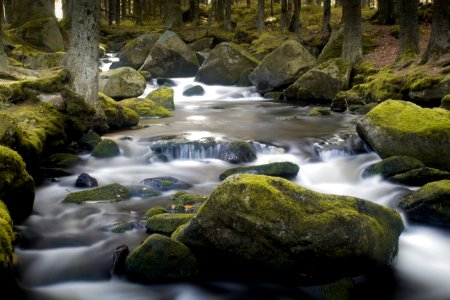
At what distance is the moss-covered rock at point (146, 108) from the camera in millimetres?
17531

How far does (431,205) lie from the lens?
7.54m

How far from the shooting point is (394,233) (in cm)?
630

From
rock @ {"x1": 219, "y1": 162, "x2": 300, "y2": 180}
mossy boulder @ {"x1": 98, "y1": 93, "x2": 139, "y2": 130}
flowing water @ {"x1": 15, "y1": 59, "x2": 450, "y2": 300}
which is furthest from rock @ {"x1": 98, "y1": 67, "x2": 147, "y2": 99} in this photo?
rock @ {"x1": 219, "y1": 162, "x2": 300, "y2": 180}

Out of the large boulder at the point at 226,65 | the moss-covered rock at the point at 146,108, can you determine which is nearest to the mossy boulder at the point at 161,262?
the moss-covered rock at the point at 146,108

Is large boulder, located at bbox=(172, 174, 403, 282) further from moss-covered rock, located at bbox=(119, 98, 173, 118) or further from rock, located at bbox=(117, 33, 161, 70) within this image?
rock, located at bbox=(117, 33, 161, 70)

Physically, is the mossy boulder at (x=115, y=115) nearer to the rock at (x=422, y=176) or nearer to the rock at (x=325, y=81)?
the rock at (x=325, y=81)

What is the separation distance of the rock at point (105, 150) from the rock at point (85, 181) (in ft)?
6.16

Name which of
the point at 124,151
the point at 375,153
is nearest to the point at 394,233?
the point at 375,153

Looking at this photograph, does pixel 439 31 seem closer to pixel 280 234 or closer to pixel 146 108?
pixel 146 108

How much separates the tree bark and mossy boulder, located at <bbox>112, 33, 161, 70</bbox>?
59.8ft

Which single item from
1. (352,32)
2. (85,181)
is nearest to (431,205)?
(85,181)

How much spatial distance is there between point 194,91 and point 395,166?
1574 centimetres

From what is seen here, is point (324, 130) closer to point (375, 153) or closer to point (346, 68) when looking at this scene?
point (375, 153)

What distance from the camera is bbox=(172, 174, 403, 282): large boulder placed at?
564 centimetres
